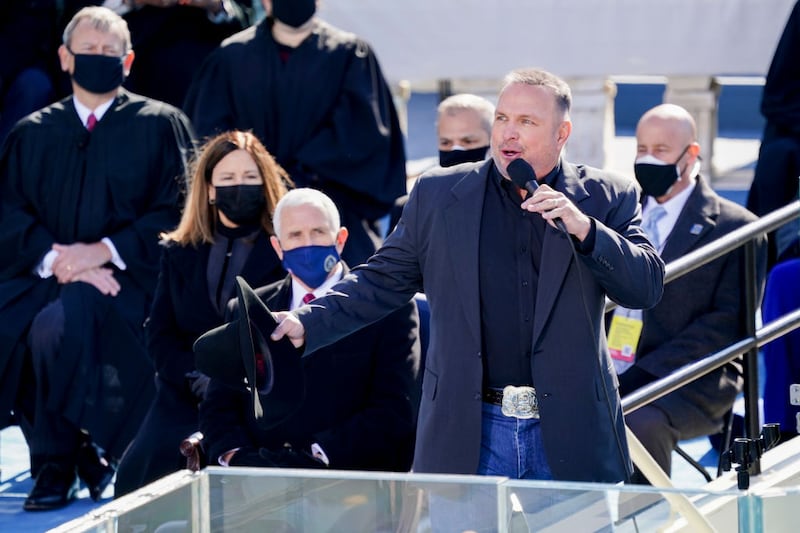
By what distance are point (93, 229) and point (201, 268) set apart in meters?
1.17

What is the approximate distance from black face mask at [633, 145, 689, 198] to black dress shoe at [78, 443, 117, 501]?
8.61ft

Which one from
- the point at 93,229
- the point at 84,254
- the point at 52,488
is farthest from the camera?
the point at 93,229

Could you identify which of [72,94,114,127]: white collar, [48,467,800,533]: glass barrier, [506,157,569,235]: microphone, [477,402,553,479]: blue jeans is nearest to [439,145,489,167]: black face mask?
[72,94,114,127]: white collar

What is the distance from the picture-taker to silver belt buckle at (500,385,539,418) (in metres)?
3.88

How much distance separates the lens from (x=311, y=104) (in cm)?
737

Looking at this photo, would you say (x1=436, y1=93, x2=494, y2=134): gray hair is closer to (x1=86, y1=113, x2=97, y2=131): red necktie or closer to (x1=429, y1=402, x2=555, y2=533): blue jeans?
(x1=86, y1=113, x2=97, y2=131): red necktie

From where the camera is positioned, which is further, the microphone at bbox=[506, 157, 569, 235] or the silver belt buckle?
the silver belt buckle

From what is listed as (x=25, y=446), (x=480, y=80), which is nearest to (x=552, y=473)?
(x=25, y=446)

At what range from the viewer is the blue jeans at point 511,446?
3914 mm

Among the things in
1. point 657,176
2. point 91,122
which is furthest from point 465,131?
point 91,122

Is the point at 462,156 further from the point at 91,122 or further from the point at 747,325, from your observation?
the point at 91,122

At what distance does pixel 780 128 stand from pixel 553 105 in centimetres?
429

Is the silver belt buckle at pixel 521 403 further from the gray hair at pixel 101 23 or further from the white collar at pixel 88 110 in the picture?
the white collar at pixel 88 110

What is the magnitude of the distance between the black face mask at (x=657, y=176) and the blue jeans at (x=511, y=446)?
2.49 meters
